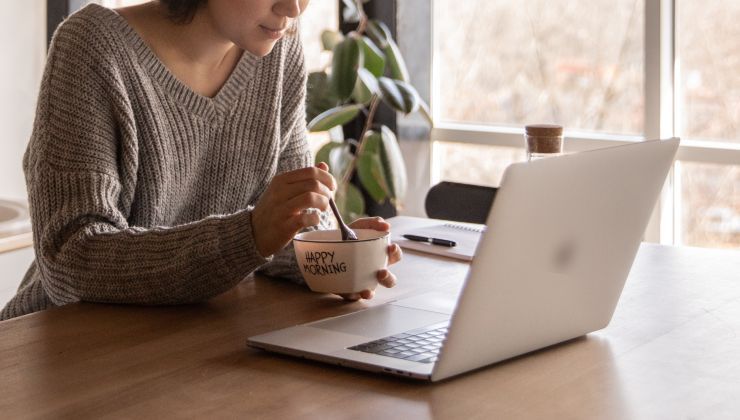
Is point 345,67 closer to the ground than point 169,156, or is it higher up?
higher up

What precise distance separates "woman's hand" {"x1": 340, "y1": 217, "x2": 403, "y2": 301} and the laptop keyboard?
0.67ft

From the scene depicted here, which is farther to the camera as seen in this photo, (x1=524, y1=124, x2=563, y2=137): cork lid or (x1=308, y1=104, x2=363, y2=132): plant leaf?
(x1=308, y1=104, x2=363, y2=132): plant leaf

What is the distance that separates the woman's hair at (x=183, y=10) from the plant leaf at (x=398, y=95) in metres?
→ 1.93

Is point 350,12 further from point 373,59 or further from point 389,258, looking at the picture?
point 389,258

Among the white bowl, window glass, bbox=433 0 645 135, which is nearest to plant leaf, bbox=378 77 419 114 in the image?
window glass, bbox=433 0 645 135

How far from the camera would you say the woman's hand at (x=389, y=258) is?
151cm

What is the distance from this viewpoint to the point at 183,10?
1.77 metres

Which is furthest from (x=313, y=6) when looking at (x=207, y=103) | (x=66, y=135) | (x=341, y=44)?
(x=66, y=135)

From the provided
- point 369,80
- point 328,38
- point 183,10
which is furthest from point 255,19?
point 328,38

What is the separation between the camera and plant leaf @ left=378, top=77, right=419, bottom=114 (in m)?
3.68

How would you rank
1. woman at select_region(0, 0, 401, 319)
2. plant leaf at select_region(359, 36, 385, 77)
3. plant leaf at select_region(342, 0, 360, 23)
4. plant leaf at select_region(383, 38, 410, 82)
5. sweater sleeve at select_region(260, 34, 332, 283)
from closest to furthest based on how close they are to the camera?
woman at select_region(0, 0, 401, 319) < sweater sleeve at select_region(260, 34, 332, 283) < plant leaf at select_region(359, 36, 385, 77) < plant leaf at select_region(383, 38, 410, 82) < plant leaf at select_region(342, 0, 360, 23)

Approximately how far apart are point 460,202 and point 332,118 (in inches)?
66.5

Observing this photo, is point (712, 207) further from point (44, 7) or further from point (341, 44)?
point (44, 7)

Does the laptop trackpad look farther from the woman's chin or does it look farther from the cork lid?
the woman's chin
